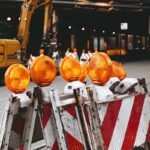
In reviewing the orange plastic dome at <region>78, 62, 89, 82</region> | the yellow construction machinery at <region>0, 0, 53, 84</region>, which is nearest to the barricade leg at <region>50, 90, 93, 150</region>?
the orange plastic dome at <region>78, 62, 89, 82</region>

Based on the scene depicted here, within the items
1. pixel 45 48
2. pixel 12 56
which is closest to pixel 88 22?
pixel 45 48

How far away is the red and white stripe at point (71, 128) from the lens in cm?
360

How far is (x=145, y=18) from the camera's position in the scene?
51.8 m

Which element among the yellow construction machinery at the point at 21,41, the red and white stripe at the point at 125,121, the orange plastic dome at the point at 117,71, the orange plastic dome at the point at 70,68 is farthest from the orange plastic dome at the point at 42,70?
the yellow construction machinery at the point at 21,41

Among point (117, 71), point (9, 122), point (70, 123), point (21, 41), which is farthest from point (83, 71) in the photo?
point (21, 41)

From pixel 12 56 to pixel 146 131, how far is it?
39.7ft

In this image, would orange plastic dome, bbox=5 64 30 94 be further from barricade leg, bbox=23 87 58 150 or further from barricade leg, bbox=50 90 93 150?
barricade leg, bbox=50 90 93 150

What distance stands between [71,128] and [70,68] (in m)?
0.52

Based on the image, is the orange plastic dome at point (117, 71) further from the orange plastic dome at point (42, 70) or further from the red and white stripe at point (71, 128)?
the orange plastic dome at point (42, 70)

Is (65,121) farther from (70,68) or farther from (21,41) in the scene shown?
(21,41)

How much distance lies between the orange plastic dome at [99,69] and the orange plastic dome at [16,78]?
1.83 ft

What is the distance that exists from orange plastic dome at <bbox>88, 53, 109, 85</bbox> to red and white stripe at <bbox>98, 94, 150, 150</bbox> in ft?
0.75

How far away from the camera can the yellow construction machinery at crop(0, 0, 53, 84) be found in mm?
15500

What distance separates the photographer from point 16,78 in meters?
3.51
